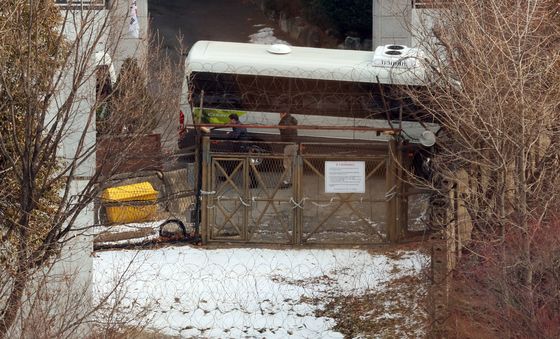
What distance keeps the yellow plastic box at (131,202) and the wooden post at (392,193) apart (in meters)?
3.72

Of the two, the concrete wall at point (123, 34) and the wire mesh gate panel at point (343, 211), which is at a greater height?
the concrete wall at point (123, 34)

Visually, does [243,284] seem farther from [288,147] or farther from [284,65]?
[284,65]

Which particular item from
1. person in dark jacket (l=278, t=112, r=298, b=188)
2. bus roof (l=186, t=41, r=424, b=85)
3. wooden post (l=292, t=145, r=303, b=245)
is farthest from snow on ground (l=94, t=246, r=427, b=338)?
bus roof (l=186, t=41, r=424, b=85)

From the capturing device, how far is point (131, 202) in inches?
602

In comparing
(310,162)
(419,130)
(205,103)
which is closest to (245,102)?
(205,103)

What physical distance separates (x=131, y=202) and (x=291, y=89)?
592 cm

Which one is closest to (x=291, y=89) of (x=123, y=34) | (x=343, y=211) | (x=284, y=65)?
(x=284, y=65)

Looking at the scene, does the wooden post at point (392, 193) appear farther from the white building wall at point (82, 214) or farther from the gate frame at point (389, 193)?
the white building wall at point (82, 214)

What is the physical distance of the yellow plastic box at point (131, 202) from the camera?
15234mm

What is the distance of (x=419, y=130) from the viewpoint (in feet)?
62.8

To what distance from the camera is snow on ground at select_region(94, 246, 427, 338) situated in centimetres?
1212

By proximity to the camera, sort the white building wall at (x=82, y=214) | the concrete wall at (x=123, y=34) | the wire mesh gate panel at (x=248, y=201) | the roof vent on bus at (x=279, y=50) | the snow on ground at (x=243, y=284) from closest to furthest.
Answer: the white building wall at (x=82, y=214)
the concrete wall at (x=123, y=34)
the snow on ground at (x=243, y=284)
the wire mesh gate panel at (x=248, y=201)
the roof vent on bus at (x=279, y=50)

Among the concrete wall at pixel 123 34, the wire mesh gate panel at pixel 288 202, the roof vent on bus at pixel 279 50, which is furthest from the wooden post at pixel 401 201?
the roof vent on bus at pixel 279 50

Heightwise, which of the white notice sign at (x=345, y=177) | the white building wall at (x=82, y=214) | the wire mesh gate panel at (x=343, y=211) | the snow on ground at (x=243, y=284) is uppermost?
the white building wall at (x=82, y=214)
